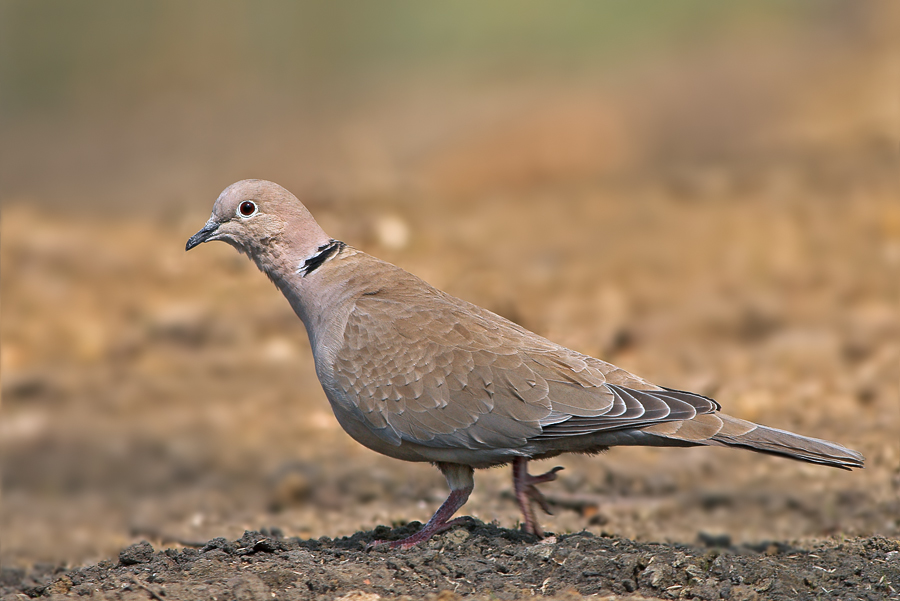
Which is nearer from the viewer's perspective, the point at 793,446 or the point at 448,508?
the point at 793,446

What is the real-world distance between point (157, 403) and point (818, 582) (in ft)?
22.9

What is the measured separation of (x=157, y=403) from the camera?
9320 millimetres

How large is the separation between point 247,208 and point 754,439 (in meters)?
2.92

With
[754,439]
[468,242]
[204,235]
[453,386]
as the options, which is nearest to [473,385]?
[453,386]

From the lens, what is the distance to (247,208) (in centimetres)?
511

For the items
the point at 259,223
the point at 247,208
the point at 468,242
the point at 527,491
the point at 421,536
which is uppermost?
the point at 468,242

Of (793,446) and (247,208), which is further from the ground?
(247,208)

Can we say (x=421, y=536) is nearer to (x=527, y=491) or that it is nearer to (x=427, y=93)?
(x=527, y=491)

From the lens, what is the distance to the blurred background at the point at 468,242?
745 centimetres

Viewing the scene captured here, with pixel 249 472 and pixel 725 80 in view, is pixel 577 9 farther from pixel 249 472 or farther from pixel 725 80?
pixel 249 472

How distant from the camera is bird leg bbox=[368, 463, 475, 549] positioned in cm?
456

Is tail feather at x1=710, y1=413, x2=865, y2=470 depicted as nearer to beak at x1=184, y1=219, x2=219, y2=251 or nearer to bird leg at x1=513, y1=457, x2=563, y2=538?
bird leg at x1=513, y1=457, x2=563, y2=538

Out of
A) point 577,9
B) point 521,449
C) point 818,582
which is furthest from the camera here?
point 577,9

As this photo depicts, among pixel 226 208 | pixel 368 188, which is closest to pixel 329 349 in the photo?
pixel 226 208
